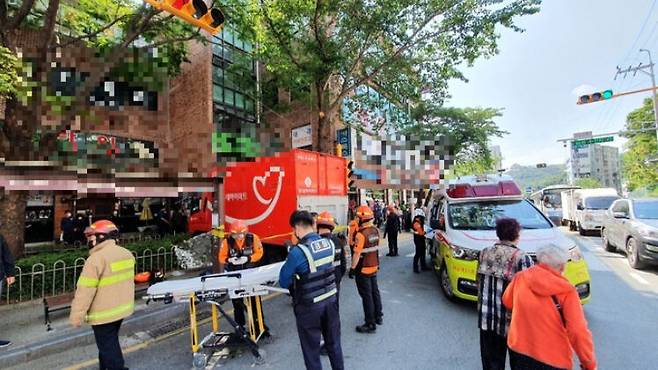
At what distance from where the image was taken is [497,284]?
3137mm

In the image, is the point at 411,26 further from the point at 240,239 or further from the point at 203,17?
the point at 240,239

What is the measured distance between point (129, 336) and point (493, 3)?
1275 cm

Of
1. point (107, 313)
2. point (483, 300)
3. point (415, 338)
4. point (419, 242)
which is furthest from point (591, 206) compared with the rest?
point (107, 313)

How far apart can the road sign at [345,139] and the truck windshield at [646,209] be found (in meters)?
13.3

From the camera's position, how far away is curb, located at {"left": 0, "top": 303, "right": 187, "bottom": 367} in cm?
440

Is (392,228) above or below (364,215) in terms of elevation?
below

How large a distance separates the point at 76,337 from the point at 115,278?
225 centimetres

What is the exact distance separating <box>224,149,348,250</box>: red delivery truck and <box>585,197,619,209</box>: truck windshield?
13051 mm

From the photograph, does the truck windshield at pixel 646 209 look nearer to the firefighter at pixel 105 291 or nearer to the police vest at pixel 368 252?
the police vest at pixel 368 252

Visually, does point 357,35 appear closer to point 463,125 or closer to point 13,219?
point 13,219

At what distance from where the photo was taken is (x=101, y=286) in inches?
137

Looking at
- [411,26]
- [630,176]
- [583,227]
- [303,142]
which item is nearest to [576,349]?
[411,26]

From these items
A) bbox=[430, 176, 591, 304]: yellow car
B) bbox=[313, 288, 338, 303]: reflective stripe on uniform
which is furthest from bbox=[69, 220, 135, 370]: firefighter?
bbox=[430, 176, 591, 304]: yellow car

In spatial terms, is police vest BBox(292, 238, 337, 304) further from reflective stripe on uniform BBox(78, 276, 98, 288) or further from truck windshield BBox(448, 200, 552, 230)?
truck windshield BBox(448, 200, 552, 230)
